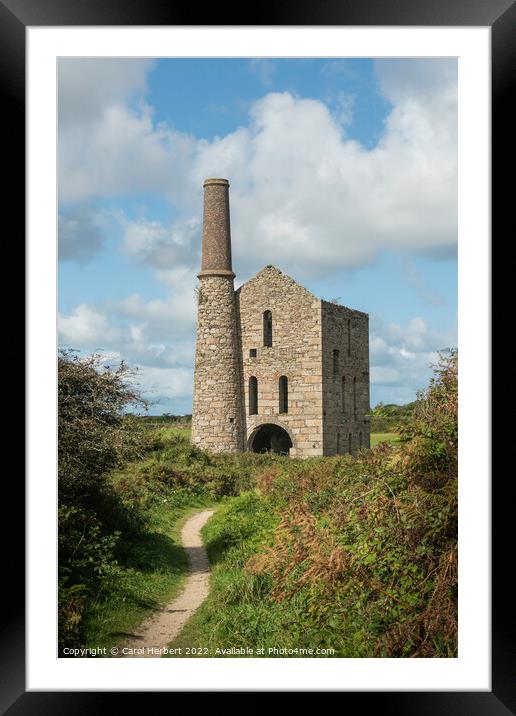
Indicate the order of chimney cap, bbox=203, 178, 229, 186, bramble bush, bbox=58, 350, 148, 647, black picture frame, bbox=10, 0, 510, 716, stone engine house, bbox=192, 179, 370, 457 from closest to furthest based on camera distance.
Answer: black picture frame, bbox=10, 0, 510, 716
bramble bush, bbox=58, 350, 148, 647
chimney cap, bbox=203, 178, 229, 186
stone engine house, bbox=192, 179, 370, 457

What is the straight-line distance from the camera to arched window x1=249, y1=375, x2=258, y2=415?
26.8 meters

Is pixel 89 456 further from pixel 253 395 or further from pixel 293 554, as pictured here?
pixel 253 395

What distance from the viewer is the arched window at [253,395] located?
1056 inches

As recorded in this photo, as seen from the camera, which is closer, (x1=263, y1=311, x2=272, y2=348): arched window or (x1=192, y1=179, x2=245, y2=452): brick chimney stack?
(x1=192, y1=179, x2=245, y2=452): brick chimney stack

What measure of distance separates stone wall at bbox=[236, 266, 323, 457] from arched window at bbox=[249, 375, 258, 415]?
0.53 feet

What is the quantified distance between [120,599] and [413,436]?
154 inches

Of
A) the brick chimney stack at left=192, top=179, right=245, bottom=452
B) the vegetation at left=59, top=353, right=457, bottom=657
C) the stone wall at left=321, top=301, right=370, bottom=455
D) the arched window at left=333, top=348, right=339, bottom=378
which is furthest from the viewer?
the arched window at left=333, top=348, right=339, bottom=378

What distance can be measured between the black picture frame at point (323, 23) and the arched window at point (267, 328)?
20655 millimetres

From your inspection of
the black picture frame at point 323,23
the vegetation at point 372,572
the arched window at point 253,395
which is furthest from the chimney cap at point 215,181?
the black picture frame at point 323,23

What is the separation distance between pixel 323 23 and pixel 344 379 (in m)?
22.0

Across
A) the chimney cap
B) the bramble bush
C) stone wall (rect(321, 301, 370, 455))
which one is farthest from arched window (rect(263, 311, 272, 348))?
the bramble bush

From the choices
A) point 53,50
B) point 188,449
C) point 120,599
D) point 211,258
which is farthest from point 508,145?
point 211,258

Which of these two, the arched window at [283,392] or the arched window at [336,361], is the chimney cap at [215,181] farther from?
the arched window at [336,361]

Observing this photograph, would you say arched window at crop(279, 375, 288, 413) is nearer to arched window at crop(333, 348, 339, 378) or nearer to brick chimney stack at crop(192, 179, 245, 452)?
brick chimney stack at crop(192, 179, 245, 452)
